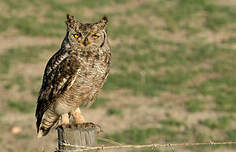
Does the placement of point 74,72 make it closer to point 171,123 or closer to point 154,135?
point 154,135

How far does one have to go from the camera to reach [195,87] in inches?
401

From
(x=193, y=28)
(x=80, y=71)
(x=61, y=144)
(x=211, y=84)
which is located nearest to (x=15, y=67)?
(x=211, y=84)

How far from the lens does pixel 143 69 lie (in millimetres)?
11055

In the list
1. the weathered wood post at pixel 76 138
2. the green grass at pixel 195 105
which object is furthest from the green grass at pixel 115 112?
the weathered wood post at pixel 76 138

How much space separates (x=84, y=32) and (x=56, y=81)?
584 mm

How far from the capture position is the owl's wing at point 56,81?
480 cm

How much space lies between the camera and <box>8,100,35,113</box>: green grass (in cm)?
902

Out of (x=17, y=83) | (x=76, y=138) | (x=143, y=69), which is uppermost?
(x=143, y=69)

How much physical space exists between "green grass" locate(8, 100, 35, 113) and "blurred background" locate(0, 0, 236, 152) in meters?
0.02

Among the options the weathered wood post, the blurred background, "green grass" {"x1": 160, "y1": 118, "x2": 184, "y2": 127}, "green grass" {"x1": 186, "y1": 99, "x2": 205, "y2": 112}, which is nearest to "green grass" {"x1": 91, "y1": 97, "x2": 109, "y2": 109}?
the blurred background

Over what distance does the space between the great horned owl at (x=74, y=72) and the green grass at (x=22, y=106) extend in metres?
3.97

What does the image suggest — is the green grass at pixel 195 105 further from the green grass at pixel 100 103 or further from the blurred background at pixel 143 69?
the green grass at pixel 100 103

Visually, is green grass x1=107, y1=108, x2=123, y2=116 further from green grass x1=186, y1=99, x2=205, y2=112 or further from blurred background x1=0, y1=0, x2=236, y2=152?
green grass x1=186, y1=99, x2=205, y2=112

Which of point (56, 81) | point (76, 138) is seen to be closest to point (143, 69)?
point (56, 81)
